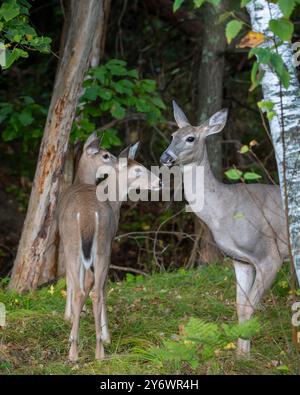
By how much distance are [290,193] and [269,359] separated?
1.21 meters

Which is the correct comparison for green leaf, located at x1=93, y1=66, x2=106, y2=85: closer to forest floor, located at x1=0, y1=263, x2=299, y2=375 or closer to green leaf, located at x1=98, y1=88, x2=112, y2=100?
green leaf, located at x1=98, y1=88, x2=112, y2=100

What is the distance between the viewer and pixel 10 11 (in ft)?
19.9

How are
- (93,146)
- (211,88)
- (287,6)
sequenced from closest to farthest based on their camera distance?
(287,6) < (93,146) < (211,88)

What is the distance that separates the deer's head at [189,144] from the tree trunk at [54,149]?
53.3 inches

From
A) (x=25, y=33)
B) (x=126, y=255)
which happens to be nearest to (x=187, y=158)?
(x=25, y=33)

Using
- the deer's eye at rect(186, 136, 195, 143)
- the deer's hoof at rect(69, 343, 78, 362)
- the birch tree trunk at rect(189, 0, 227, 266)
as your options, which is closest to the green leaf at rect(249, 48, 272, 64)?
the deer's hoof at rect(69, 343, 78, 362)

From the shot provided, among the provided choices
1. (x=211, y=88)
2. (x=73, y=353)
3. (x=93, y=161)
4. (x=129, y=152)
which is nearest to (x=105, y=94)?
(x=129, y=152)

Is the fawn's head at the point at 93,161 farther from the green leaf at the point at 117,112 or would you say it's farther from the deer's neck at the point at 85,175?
the green leaf at the point at 117,112

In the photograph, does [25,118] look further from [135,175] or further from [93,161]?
[135,175]

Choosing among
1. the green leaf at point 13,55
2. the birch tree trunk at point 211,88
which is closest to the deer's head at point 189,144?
the green leaf at point 13,55

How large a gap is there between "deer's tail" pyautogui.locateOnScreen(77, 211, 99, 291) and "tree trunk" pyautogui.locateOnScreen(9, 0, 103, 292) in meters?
1.72

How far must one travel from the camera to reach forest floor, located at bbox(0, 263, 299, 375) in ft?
18.2

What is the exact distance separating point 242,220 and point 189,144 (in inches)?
31.5

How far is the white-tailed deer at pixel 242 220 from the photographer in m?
6.46
